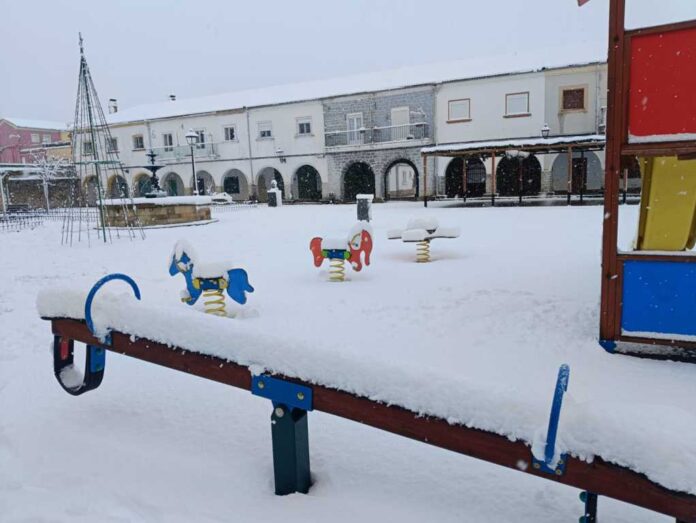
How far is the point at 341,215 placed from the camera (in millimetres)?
18172

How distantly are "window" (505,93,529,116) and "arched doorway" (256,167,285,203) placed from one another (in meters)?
13.9

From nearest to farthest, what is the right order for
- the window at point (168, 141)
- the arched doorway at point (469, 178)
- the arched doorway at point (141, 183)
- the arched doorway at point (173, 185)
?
the arched doorway at point (469, 178), the window at point (168, 141), the arched doorway at point (141, 183), the arched doorway at point (173, 185)

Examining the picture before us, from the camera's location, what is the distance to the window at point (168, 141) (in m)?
31.4

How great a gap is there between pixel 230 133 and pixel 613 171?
28148 mm

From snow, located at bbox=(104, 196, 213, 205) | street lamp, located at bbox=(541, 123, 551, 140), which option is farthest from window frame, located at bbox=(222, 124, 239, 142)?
street lamp, located at bbox=(541, 123, 551, 140)

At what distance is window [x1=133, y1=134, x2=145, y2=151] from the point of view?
32.6 meters

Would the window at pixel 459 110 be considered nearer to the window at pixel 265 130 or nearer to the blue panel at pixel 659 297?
the window at pixel 265 130

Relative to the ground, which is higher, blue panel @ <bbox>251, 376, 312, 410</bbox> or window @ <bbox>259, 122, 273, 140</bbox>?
window @ <bbox>259, 122, 273, 140</bbox>

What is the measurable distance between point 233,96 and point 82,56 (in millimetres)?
22418

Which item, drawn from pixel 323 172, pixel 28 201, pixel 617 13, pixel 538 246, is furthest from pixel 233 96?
pixel 617 13

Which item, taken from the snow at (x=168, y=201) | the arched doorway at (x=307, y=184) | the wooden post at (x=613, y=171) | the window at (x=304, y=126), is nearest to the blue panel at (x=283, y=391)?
the wooden post at (x=613, y=171)

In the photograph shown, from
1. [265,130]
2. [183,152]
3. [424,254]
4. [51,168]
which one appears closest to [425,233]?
[424,254]

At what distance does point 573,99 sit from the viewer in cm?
2200

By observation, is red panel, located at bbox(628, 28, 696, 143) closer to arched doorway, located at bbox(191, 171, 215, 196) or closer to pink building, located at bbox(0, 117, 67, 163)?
arched doorway, located at bbox(191, 171, 215, 196)
